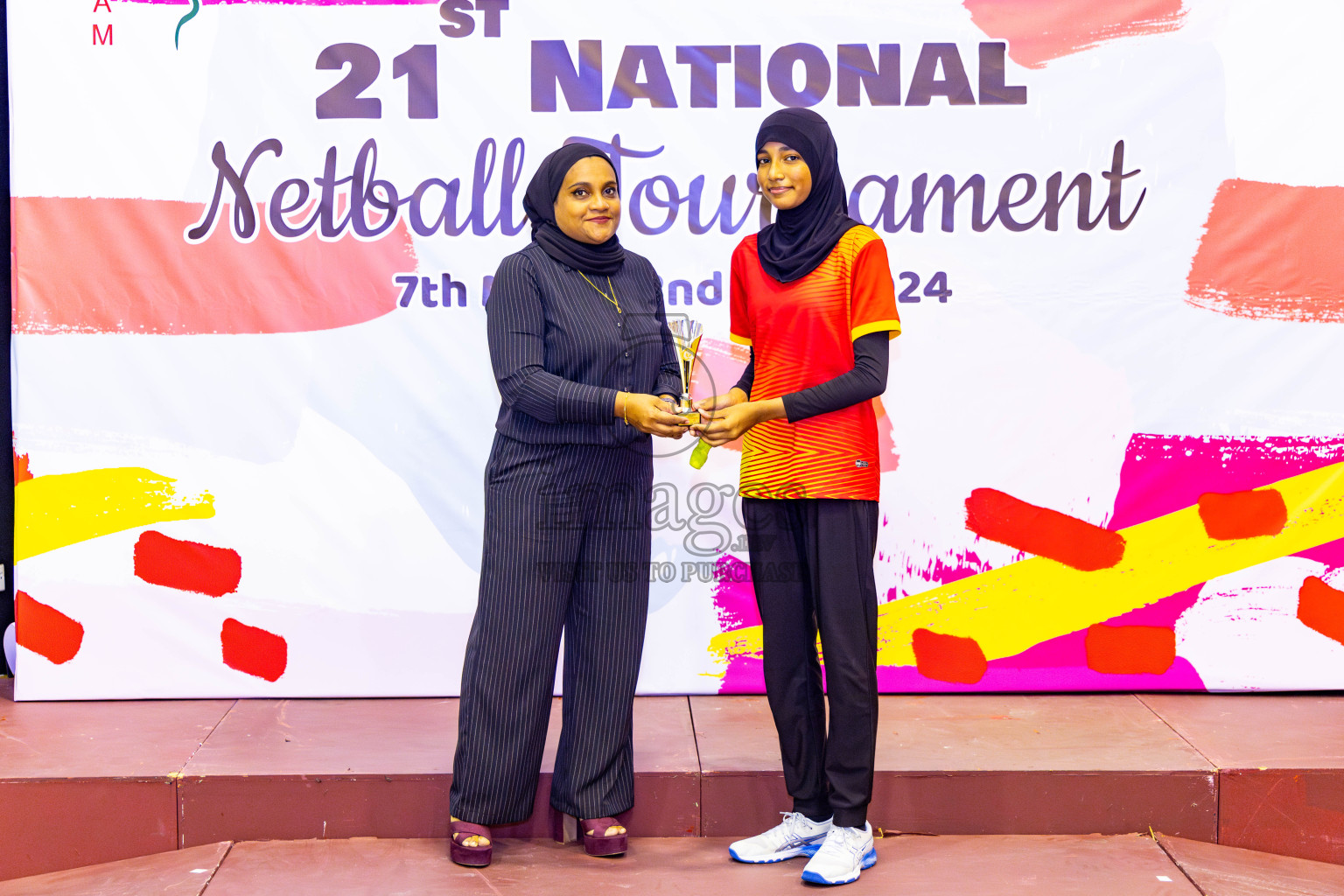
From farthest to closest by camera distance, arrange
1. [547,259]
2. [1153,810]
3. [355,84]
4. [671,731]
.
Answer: [355,84]
[671,731]
[1153,810]
[547,259]

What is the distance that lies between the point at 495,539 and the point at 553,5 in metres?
1.56

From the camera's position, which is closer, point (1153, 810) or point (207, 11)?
point (1153, 810)

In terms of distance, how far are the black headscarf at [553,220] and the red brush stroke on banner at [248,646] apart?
4.88 feet

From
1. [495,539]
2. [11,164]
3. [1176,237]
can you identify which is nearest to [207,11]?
[11,164]

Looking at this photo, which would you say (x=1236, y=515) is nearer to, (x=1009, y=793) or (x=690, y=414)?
(x=1009, y=793)

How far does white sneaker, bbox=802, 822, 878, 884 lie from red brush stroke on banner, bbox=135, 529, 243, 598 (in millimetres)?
1786

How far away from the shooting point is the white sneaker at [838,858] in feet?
7.60

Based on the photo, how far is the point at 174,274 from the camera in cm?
314

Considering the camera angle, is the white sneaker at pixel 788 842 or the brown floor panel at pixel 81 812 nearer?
the white sneaker at pixel 788 842

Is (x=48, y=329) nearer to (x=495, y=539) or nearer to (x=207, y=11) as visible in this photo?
(x=207, y=11)

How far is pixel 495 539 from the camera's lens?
7.94 feet

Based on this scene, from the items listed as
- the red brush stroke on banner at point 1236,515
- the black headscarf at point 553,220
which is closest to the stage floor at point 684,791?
the red brush stroke on banner at point 1236,515

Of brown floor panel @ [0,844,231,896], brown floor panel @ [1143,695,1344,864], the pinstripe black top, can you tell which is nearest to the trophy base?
the pinstripe black top

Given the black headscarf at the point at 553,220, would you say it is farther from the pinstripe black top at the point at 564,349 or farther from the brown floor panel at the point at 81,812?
the brown floor panel at the point at 81,812
